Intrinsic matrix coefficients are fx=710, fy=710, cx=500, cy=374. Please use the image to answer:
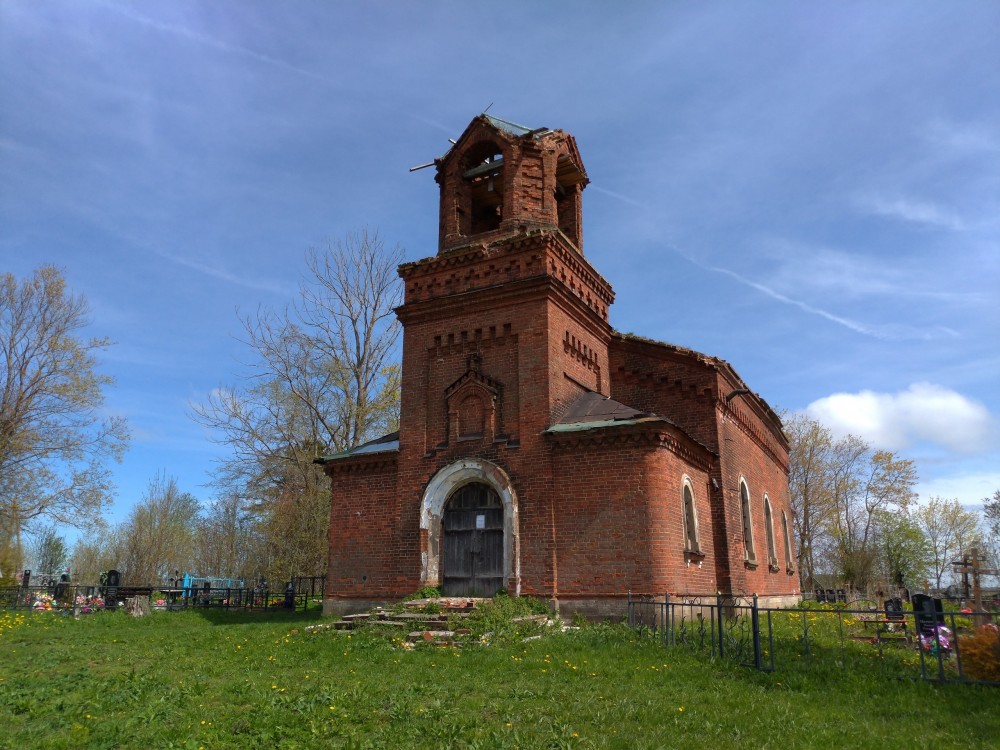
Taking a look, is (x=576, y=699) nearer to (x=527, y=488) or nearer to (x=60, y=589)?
(x=527, y=488)

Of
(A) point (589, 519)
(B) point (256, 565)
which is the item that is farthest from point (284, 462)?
(A) point (589, 519)

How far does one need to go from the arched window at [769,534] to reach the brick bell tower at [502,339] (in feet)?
25.6

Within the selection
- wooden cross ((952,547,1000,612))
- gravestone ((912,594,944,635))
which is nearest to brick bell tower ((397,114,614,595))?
gravestone ((912,594,944,635))

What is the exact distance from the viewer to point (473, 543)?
15570mm

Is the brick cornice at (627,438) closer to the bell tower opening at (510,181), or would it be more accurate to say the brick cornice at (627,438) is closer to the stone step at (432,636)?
the stone step at (432,636)

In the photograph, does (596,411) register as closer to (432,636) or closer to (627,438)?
(627,438)

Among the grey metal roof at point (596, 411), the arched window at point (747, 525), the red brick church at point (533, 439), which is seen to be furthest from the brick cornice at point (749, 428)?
the grey metal roof at point (596, 411)

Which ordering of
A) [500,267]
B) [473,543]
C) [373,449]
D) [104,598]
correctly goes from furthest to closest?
[104,598]
[373,449]
[500,267]
[473,543]

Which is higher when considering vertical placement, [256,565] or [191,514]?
[191,514]

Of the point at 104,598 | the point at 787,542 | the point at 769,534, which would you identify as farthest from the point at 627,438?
the point at 104,598

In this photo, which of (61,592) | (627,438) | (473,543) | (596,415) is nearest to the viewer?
(627,438)

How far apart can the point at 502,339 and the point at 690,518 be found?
5824mm

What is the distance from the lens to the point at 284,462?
3003 centimetres

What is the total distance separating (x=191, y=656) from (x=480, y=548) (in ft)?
20.6
